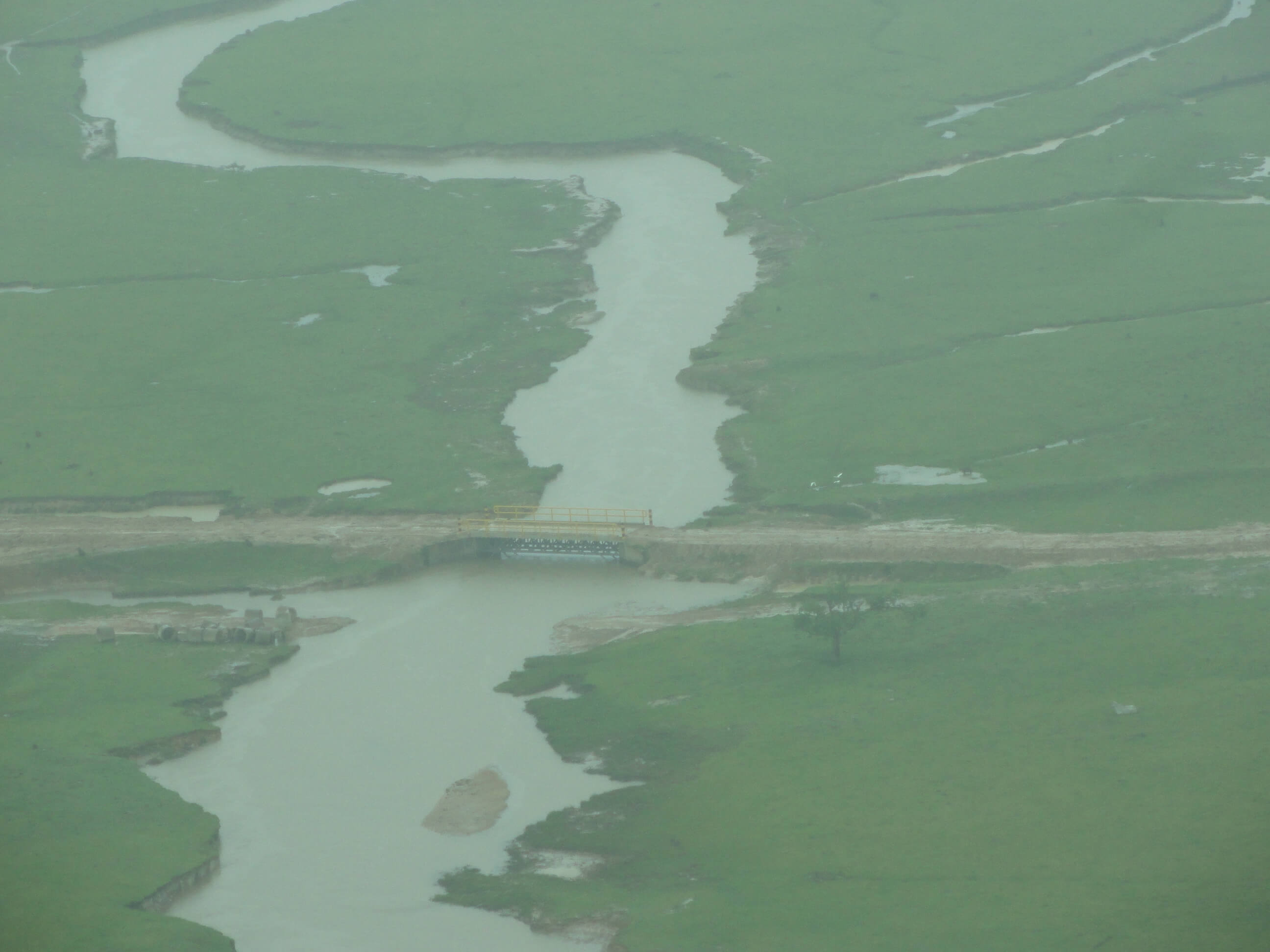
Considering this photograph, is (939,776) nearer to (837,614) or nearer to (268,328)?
(837,614)

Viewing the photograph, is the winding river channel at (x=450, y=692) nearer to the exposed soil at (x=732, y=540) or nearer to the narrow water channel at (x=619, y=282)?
the narrow water channel at (x=619, y=282)

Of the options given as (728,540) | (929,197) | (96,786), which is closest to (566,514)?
(728,540)

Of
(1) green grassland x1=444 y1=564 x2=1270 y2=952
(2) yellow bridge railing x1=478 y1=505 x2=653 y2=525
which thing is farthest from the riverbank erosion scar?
(1) green grassland x1=444 y1=564 x2=1270 y2=952

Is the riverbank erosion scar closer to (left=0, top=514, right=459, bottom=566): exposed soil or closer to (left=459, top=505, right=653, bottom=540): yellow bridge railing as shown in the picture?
(left=0, top=514, right=459, bottom=566): exposed soil

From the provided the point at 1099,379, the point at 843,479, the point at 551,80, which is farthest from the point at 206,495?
the point at 551,80

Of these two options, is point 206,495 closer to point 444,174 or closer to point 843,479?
point 843,479
